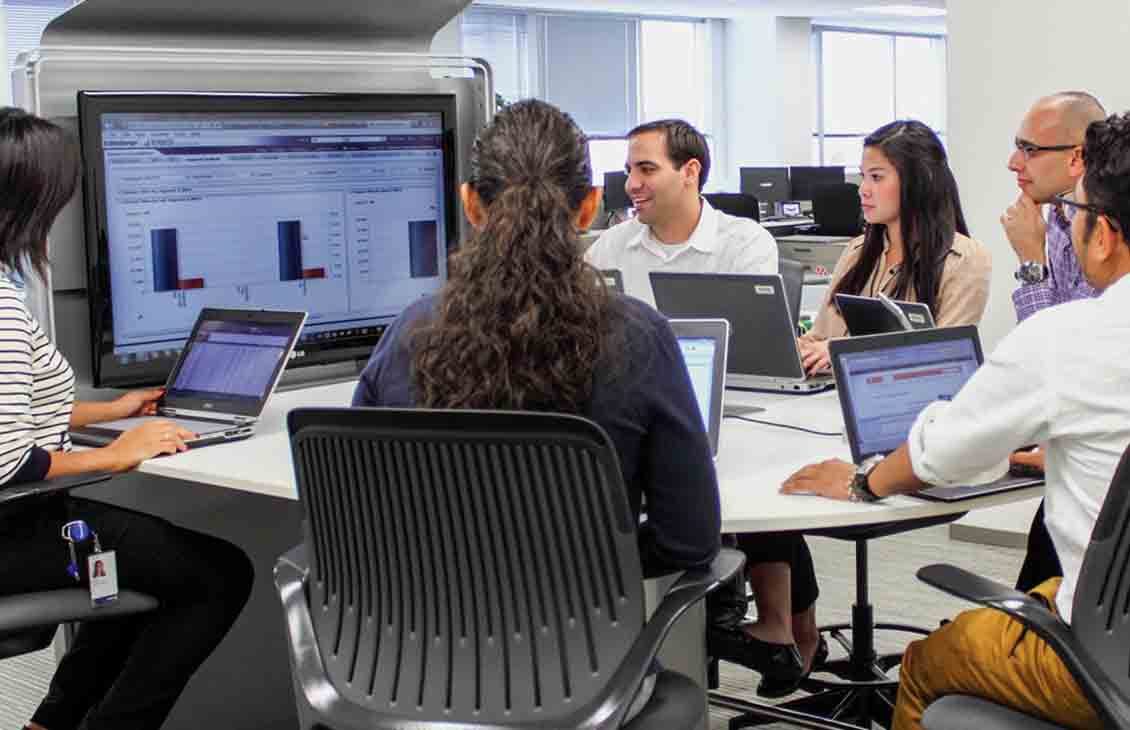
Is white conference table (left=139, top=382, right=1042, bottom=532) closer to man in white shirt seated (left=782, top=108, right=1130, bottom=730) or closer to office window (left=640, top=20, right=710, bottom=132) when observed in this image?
man in white shirt seated (left=782, top=108, right=1130, bottom=730)

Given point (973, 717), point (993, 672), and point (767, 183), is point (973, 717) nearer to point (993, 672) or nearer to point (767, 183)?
point (993, 672)

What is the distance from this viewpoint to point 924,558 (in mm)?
4230

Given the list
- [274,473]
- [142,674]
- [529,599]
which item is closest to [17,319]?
[274,473]

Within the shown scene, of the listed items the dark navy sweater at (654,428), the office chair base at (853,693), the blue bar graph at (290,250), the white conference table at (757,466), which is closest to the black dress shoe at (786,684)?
the office chair base at (853,693)

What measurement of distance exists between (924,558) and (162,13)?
2.62m

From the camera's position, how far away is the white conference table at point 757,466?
200 cm

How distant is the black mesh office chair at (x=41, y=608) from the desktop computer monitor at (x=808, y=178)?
9189 mm

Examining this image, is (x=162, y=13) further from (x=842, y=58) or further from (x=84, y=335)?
(x=842, y=58)

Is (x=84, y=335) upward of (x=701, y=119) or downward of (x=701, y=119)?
downward

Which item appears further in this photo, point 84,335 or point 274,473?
point 84,335

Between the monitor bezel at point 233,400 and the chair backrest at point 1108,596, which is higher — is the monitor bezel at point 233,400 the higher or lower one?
the higher one

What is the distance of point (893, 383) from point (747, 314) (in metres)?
0.60

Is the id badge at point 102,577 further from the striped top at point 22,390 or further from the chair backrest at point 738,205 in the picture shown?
the chair backrest at point 738,205

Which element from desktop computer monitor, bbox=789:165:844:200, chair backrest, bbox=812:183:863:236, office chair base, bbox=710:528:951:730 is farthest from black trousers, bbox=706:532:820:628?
desktop computer monitor, bbox=789:165:844:200
